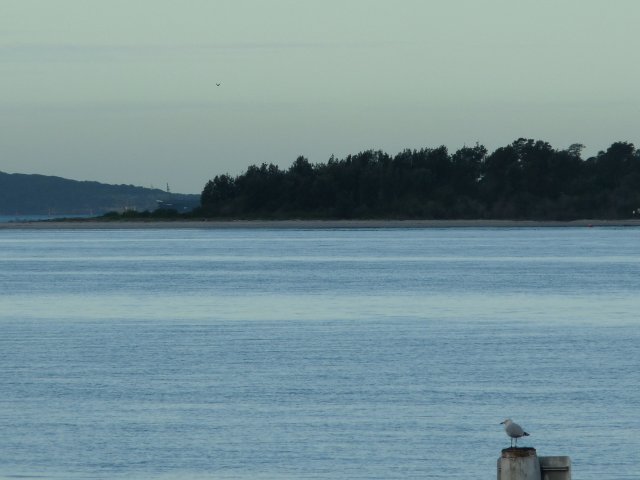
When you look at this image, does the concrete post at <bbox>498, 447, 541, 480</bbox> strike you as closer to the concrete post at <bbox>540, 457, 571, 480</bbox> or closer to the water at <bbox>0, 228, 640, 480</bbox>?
the concrete post at <bbox>540, 457, 571, 480</bbox>

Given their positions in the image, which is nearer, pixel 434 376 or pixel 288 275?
pixel 434 376

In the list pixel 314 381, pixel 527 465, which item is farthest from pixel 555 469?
pixel 314 381

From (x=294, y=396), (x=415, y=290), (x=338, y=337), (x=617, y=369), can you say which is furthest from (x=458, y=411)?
(x=415, y=290)

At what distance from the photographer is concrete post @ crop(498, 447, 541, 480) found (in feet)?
39.0

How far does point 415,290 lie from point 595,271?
2269 cm

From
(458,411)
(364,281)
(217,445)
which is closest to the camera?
(217,445)

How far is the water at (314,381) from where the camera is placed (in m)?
20.8

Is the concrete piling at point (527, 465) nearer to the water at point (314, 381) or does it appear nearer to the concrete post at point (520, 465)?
the concrete post at point (520, 465)

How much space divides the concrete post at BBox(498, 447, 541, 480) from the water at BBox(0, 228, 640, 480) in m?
7.72

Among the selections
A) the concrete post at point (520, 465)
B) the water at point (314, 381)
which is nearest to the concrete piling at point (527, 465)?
the concrete post at point (520, 465)

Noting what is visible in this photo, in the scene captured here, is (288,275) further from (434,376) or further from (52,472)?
(52,472)

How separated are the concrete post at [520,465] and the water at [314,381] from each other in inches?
304

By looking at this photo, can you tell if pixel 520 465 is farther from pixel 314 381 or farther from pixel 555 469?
pixel 314 381

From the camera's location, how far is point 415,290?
214 feet
